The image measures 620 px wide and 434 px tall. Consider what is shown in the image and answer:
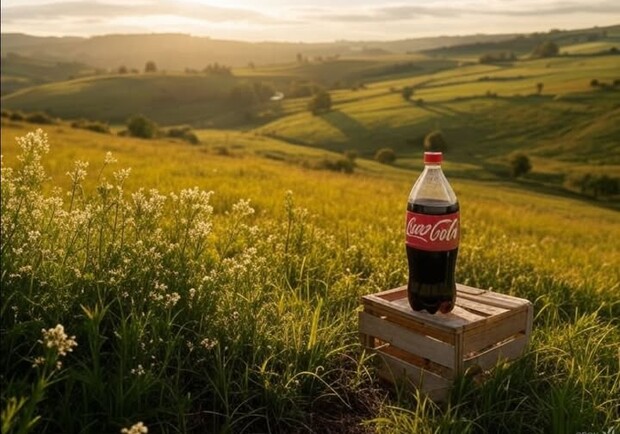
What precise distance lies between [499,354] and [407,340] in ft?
2.53

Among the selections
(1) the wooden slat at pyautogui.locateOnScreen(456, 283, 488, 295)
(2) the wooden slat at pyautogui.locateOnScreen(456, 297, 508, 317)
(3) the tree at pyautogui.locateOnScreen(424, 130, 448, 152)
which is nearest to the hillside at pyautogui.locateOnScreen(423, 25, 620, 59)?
(3) the tree at pyautogui.locateOnScreen(424, 130, 448, 152)

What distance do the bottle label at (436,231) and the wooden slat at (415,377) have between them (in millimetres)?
989

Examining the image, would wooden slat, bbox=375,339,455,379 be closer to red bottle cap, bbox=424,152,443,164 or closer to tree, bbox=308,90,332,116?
red bottle cap, bbox=424,152,443,164

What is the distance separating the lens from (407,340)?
197 inches

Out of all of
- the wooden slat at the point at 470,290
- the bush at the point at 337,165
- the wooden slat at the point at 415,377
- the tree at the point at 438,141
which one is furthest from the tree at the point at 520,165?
the wooden slat at the point at 415,377

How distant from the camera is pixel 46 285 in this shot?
4277 millimetres

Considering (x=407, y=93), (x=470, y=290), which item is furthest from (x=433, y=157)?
(x=407, y=93)

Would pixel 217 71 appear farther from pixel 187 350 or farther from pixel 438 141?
pixel 187 350

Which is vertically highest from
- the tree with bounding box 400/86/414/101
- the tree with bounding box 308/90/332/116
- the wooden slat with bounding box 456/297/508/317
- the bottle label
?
the bottle label

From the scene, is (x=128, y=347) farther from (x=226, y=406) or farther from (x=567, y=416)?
(x=567, y=416)

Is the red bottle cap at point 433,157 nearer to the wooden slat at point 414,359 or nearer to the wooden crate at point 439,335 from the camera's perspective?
the wooden crate at point 439,335

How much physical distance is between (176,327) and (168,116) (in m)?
155

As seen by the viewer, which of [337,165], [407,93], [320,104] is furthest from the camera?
[407,93]

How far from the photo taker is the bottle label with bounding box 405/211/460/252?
4844mm
